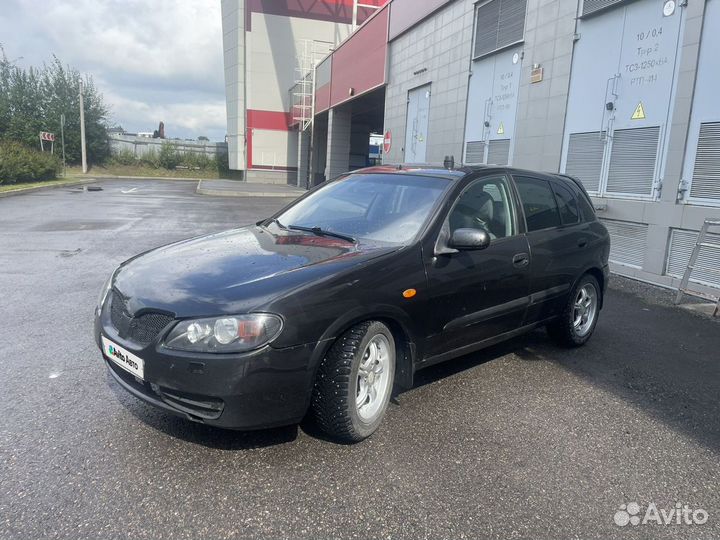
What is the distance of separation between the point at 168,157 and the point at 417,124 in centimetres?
3448

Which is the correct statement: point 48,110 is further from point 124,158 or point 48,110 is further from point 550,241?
point 550,241

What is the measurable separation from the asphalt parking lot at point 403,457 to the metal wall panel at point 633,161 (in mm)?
4225

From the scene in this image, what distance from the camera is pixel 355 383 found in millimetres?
3070

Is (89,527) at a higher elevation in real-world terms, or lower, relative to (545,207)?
lower

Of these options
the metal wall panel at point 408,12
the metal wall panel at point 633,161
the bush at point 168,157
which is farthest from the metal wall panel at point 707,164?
the bush at point 168,157

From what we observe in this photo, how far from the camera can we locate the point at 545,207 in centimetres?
484

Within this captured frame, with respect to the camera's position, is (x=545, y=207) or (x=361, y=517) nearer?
(x=361, y=517)

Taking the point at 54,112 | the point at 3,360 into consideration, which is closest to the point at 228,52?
the point at 54,112

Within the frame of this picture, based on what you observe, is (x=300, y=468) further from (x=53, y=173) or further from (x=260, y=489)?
(x=53, y=173)

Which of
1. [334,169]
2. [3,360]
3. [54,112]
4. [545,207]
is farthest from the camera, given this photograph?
[54,112]

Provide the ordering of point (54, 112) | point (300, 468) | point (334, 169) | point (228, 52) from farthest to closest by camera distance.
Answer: point (54, 112) < point (228, 52) < point (334, 169) < point (300, 468)

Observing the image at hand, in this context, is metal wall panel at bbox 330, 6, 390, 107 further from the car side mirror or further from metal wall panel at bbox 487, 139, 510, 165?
the car side mirror

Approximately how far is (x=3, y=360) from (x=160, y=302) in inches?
89.5

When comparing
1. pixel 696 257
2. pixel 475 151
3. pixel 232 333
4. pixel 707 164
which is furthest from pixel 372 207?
pixel 475 151
